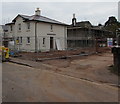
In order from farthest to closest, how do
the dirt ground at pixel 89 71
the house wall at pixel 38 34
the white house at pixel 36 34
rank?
the house wall at pixel 38 34
the white house at pixel 36 34
the dirt ground at pixel 89 71

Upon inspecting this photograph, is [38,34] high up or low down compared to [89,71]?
up

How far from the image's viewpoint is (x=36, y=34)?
2819 centimetres

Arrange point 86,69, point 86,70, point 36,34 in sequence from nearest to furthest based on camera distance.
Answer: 1. point 86,70
2. point 86,69
3. point 36,34

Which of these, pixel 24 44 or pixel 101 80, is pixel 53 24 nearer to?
pixel 24 44

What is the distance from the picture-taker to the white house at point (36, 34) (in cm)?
2792

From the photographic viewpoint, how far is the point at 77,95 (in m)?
6.36

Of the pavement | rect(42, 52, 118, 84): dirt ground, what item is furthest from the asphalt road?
rect(42, 52, 118, 84): dirt ground

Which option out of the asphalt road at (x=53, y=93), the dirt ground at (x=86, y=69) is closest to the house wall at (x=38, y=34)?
the dirt ground at (x=86, y=69)

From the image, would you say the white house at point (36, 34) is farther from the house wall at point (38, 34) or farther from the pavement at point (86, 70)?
the pavement at point (86, 70)

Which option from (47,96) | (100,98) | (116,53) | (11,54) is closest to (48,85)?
(47,96)

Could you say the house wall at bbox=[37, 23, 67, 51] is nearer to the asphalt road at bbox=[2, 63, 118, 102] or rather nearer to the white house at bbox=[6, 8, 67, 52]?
the white house at bbox=[6, 8, 67, 52]

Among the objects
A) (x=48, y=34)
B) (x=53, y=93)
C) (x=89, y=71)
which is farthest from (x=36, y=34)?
(x=53, y=93)

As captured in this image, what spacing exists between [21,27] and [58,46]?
24.3ft

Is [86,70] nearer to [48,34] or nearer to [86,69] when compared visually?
[86,69]
